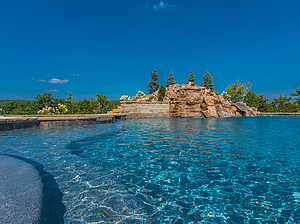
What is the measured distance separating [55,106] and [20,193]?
24620mm

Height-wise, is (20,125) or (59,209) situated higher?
(20,125)

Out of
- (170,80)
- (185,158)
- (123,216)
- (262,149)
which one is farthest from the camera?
(170,80)

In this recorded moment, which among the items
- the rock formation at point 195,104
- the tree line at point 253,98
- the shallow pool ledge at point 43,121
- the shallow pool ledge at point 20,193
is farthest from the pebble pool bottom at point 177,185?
the tree line at point 253,98

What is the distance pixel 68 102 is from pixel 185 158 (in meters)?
20.5

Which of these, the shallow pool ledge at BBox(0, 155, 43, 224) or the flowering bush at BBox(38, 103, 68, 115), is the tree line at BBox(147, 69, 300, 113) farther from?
the shallow pool ledge at BBox(0, 155, 43, 224)

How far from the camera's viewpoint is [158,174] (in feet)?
11.6

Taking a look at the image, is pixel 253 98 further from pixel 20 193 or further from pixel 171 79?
pixel 20 193

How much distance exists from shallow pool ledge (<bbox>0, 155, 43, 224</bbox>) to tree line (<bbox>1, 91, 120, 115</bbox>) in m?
16.6

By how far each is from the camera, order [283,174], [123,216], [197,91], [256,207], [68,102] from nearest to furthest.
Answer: [123,216] → [256,207] → [283,174] → [68,102] → [197,91]

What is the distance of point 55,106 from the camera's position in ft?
75.8

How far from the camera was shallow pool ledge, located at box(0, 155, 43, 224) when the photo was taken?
6.23 ft

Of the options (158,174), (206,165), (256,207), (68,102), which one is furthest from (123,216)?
(68,102)

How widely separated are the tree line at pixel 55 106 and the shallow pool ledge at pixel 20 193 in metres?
16.6

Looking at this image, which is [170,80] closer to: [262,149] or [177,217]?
[262,149]
